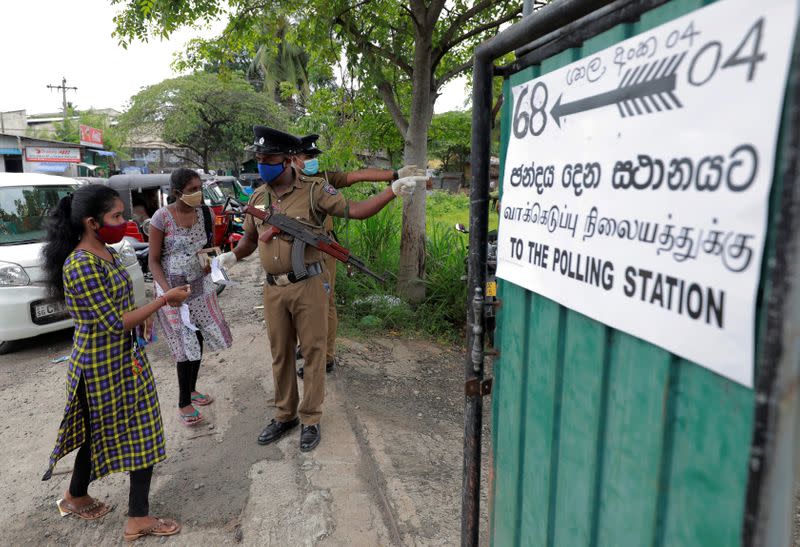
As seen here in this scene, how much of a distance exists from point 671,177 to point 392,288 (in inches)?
211

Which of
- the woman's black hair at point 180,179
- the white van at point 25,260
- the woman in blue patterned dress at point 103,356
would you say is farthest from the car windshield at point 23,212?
the woman in blue patterned dress at point 103,356

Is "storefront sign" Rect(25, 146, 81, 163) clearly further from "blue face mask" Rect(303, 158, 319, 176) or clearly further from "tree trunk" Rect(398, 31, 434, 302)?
"tree trunk" Rect(398, 31, 434, 302)

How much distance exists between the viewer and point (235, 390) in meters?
4.33

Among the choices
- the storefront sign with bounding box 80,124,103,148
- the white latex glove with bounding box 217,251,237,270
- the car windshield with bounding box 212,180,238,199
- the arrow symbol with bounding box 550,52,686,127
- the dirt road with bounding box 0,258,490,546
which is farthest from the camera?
the storefront sign with bounding box 80,124,103,148

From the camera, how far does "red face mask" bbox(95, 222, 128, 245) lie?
2.48 metres

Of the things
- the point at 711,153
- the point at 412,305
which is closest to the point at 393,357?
the point at 412,305

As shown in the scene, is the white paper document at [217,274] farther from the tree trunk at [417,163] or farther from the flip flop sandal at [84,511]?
the tree trunk at [417,163]

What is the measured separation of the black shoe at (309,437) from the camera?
3.34 meters

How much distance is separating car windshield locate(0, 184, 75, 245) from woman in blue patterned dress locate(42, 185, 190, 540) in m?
3.64

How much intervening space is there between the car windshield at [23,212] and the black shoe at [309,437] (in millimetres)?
3955

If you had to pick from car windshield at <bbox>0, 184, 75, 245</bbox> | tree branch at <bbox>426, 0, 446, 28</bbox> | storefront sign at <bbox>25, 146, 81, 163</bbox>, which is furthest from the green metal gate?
storefront sign at <bbox>25, 146, 81, 163</bbox>

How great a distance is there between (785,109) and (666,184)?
0.25 meters

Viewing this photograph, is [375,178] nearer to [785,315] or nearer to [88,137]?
[785,315]

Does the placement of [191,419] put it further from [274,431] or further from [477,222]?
[477,222]
